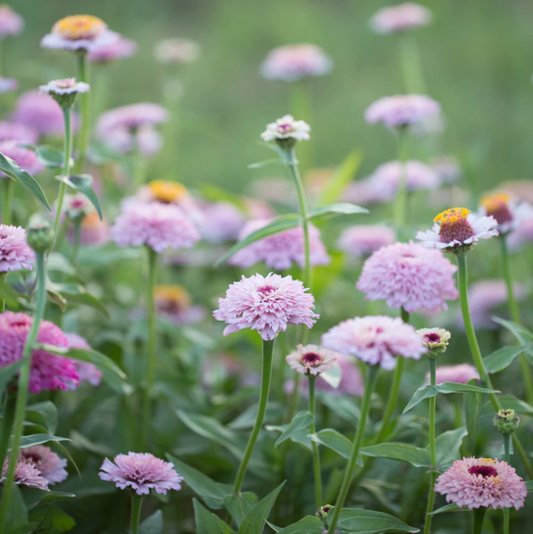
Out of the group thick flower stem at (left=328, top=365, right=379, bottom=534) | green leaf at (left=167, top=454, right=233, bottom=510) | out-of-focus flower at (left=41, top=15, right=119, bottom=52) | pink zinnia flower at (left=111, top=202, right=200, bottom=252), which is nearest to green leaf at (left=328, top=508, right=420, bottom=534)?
thick flower stem at (left=328, top=365, right=379, bottom=534)

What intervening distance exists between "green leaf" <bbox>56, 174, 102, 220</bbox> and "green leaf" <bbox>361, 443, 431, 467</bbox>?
45 centimetres

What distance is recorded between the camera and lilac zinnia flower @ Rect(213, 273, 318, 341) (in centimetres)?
72

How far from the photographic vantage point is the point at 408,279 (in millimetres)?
821

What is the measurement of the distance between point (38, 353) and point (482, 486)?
50cm

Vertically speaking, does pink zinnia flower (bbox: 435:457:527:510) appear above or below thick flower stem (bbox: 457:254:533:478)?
below

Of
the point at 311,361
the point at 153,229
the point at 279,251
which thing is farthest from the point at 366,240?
the point at 311,361

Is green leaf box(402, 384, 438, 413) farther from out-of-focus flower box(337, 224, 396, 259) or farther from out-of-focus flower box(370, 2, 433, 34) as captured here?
out-of-focus flower box(370, 2, 433, 34)

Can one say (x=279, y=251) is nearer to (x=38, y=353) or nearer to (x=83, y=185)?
(x=83, y=185)

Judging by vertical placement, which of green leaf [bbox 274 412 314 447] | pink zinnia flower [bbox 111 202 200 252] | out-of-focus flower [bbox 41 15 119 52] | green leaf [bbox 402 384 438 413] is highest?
out-of-focus flower [bbox 41 15 119 52]

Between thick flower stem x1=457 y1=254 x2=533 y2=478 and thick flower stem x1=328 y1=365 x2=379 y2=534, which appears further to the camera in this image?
thick flower stem x1=457 y1=254 x2=533 y2=478

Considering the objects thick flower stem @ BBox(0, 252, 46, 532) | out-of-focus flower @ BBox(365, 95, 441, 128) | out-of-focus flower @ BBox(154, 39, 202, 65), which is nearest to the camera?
thick flower stem @ BBox(0, 252, 46, 532)

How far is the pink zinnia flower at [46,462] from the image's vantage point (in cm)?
79

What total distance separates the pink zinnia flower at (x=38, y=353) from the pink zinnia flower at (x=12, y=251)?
0.06 m

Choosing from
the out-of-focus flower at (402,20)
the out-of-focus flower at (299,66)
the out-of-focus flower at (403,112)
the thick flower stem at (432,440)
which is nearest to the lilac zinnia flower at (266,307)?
the thick flower stem at (432,440)
